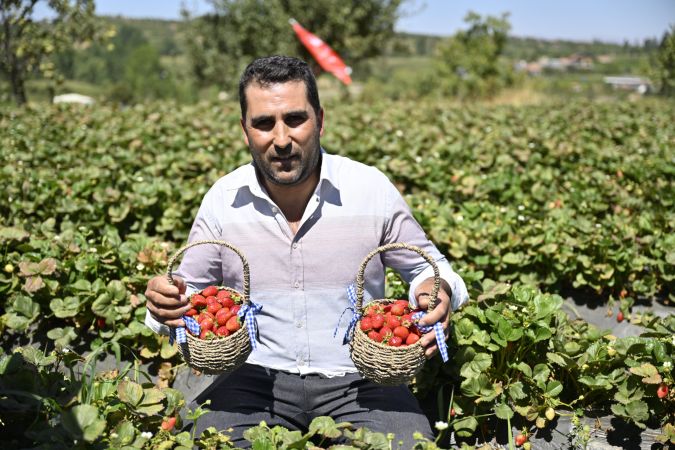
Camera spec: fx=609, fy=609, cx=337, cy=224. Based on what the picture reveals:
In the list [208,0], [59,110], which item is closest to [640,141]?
[59,110]

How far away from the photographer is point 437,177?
5.67 metres

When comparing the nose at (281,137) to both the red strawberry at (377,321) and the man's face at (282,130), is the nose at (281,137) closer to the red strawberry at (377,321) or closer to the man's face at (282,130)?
the man's face at (282,130)

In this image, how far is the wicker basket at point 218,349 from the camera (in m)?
2.09

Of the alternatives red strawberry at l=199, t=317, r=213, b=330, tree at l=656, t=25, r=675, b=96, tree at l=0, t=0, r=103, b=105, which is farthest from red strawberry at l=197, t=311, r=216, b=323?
tree at l=656, t=25, r=675, b=96

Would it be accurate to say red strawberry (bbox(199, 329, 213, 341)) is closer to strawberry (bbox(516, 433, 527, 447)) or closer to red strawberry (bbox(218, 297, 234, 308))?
red strawberry (bbox(218, 297, 234, 308))

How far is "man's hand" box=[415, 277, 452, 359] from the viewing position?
81.4 inches

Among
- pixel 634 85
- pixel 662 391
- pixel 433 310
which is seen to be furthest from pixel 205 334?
pixel 634 85


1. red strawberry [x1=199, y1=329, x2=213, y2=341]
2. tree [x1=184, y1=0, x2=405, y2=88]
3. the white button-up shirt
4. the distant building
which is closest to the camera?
red strawberry [x1=199, y1=329, x2=213, y2=341]

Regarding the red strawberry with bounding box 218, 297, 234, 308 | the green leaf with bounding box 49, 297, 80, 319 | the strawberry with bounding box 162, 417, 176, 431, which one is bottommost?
the strawberry with bounding box 162, 417, 176, 431

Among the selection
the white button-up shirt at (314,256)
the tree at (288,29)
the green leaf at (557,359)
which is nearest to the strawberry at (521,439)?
the green leaf at (557,359)

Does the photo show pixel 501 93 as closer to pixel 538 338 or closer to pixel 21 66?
pixel 21 66

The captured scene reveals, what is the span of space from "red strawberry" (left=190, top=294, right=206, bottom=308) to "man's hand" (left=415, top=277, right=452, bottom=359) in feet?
2.57

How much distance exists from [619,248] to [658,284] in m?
0.35

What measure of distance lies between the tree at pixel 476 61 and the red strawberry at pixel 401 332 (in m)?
19.3
